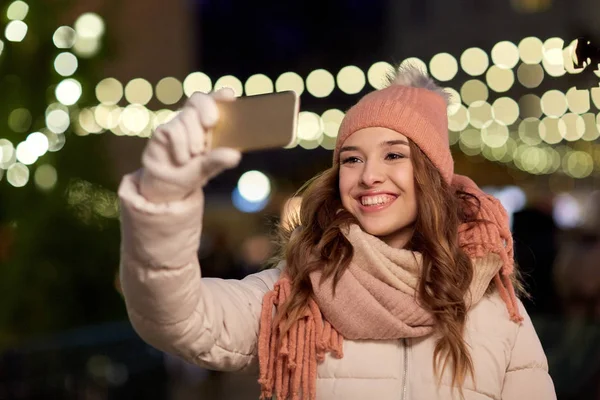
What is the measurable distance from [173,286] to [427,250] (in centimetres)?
101

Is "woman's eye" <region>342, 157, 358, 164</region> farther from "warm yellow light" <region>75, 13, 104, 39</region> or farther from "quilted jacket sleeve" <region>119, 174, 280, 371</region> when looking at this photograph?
"warm yellow light" <region>75, 13, 104, 39</region>

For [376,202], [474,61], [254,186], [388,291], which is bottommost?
[254,186]

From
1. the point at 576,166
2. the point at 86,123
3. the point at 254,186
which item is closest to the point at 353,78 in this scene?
the point at 86,123

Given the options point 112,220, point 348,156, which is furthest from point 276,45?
point 348,156

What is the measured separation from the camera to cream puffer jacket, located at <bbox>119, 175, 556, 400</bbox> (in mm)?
2156

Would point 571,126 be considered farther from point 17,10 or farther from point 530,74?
point 17,10

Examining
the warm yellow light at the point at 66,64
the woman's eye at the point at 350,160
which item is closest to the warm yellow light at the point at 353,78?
the warm yellow light at the point at 66,64

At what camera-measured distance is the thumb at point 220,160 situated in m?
1.94

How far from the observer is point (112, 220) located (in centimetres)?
852

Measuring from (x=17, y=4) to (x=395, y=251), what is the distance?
4749 mm

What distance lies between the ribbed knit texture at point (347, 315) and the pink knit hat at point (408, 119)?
310 mm

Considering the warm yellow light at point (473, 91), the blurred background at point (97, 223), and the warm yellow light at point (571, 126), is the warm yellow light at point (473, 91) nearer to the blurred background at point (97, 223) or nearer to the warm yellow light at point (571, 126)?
the blurred background at point (97, 223)

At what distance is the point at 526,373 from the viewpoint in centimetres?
295

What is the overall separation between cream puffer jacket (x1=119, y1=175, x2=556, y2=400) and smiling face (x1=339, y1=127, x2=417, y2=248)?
34cm
